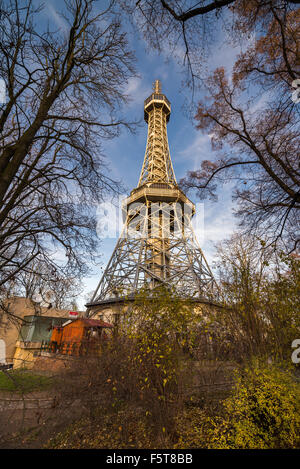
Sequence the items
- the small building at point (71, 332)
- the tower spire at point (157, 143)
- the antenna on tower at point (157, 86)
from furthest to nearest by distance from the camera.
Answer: the antenna on tower at point (157, 86) < the tower spire at point (157, 143) < the small building at point (71, 332)

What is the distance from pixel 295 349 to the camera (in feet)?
16.7

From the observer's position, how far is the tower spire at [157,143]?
34844mm

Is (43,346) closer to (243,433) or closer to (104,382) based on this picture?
(104,382)

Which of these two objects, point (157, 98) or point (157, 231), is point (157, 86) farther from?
point (157, 231)

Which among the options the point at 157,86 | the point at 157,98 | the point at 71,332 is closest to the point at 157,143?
the point at 157,98

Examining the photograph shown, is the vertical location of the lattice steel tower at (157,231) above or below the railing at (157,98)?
below

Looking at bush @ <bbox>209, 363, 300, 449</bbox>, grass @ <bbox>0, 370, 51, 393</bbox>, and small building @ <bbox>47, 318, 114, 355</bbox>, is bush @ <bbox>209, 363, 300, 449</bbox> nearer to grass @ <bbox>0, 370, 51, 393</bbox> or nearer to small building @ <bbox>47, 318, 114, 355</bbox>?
grass @ <bbox>0, 370, 51, 393</bbox>

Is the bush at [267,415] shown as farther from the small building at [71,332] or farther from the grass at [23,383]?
the small building at [71,332]

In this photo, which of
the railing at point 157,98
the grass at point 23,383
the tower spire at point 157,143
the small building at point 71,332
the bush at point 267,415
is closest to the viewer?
the grass at point 23,383

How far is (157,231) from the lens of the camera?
3059cm

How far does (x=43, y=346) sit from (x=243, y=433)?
18045 mm

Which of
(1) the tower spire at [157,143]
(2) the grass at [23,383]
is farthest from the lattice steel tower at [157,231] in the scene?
(2) the grass at [23,383]

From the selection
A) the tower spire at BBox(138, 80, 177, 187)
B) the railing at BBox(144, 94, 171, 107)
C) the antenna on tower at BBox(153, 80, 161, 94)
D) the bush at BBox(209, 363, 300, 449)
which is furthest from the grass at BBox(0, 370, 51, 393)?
the antenna on tower at BBox(153, 80, 161, 94)

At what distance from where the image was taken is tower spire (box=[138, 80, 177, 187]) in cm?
3484
